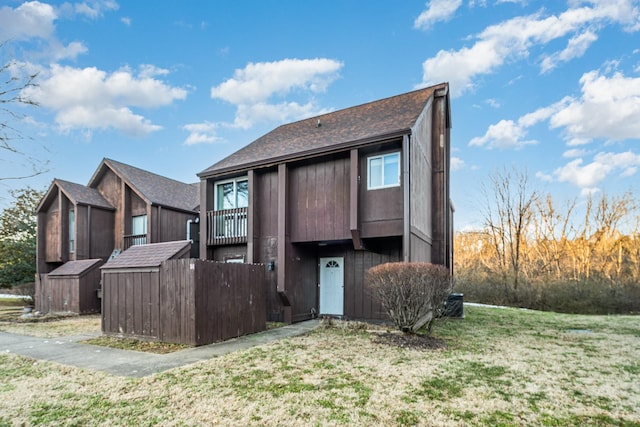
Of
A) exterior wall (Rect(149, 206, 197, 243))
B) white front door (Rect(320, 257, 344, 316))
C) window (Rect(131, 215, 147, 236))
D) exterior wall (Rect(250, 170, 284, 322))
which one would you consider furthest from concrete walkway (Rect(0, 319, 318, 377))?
window (Rect(131, 215, 147, 236))

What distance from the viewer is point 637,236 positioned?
20328mm

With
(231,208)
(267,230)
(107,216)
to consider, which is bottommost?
(267,230)

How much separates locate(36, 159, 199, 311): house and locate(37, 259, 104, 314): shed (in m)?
1.73

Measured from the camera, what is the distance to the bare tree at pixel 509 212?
22188 millimetres

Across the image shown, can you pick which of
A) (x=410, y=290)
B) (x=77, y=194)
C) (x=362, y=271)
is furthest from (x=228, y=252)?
(x=77, y=194)

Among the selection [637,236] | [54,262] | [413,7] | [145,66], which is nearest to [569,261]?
[637,236]

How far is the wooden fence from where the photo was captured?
25.6ft

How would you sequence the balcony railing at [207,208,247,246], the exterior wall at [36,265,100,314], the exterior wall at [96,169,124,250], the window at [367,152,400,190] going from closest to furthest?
the window at [367,152,400,190]
the balcony railing at [207,208,247,246]
the exterior wall at [36,265,100,314]
the exterior wall at [96,169,124,250]

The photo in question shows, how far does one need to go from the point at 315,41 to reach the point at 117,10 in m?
7.15

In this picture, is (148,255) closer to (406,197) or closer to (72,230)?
(406,197)

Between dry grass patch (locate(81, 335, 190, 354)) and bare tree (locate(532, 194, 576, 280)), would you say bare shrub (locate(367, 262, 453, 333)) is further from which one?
bare tree (locate(532, 194, 576, 280))

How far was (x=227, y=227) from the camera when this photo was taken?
1283 cm

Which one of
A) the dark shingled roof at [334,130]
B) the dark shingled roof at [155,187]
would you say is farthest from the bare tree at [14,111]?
the dark shingled roof at [155,187]

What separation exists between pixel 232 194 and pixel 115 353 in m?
7.24
